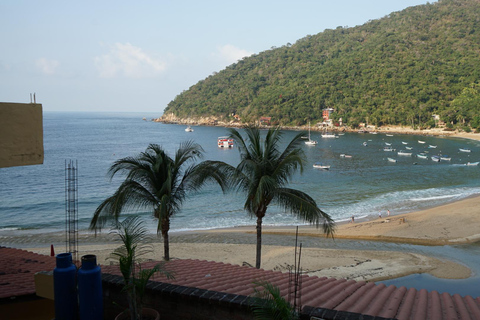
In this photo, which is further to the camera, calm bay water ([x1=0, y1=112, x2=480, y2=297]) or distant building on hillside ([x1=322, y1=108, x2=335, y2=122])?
distant building on hillside ([x1=322, y1=108, x2=335, y2=122])

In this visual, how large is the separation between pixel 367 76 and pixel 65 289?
139023 millimetres

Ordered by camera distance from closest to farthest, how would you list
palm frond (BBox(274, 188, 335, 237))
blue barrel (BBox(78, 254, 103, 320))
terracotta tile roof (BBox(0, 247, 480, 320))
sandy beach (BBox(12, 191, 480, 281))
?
blue barrel (BBox(78, 254, 103, 320)), terracotta tile roof (BBox(0, 247, 480, 320)), palm frond (BBox(274, 188, 335, 237)), sandy beach (BBox(12, 191, 480, 281))

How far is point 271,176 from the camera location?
11.1 metres

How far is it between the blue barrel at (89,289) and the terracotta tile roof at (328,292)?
144cm

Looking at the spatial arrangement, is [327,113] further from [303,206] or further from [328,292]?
[328,292]

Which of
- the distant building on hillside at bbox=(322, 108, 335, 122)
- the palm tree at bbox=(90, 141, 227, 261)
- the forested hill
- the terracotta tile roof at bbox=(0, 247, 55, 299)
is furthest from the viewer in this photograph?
the distant building on hillside at bbox=(322, 108, 335, 122)

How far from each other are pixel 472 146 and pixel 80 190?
70064 mm

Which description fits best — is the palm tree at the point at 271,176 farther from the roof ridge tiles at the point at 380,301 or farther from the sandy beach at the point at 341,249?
the sandy beach at the point at 341,249

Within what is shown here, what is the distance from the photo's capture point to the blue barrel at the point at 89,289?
15.4 ft

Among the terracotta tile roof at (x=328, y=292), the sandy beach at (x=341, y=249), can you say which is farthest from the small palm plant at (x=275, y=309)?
the sandy beach at (x=341, y=249)

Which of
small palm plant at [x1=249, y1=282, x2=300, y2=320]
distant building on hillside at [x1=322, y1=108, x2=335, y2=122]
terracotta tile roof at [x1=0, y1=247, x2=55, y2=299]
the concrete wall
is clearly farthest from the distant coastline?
small palm plant at [x1=249, y1=282, x2=300, y2=320]

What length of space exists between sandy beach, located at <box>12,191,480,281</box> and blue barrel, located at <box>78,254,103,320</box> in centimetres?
1007

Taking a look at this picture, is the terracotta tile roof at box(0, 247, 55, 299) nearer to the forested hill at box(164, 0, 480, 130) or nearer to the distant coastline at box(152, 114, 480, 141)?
the distant coastline at box(152, 114, 480, 141)

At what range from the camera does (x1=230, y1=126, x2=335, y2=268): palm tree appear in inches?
415
